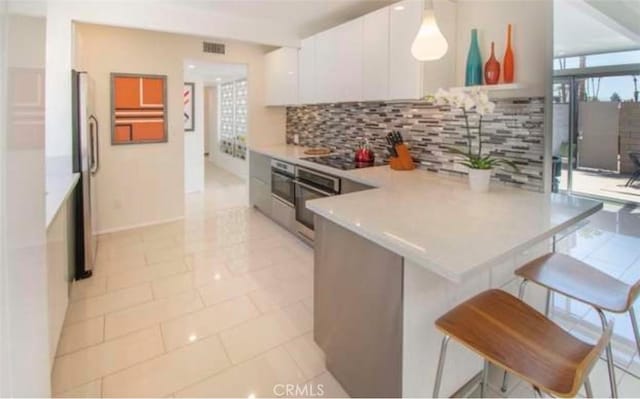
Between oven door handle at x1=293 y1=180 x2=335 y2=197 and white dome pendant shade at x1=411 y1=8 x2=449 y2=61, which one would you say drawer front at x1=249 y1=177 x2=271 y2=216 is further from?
white dome pendant shade at x1=411 y1=8 x2=449 y2=61

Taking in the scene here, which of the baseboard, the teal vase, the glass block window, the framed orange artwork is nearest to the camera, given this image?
the teal vase

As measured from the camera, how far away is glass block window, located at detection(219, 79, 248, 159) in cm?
715

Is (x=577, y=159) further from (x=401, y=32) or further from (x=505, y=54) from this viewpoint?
(x=401, y=32)

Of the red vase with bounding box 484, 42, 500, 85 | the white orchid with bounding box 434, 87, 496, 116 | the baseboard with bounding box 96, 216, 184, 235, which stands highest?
the red vase with bounding box 484, 42, 500, 85

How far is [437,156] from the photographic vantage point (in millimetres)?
2980

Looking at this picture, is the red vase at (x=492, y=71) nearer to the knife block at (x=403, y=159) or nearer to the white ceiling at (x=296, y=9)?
the knife block at (x=403, y=159)

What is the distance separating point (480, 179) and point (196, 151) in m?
5.19

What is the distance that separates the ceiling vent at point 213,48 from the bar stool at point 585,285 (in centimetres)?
436

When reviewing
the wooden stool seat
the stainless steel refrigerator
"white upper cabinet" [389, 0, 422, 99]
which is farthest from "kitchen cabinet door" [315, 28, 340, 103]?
the wooden stool seat

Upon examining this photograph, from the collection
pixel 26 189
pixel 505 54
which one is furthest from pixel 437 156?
pixel 26 189

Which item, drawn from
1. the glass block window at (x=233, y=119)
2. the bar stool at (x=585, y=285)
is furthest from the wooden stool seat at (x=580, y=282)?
the glass block window at (x=233, y=119)

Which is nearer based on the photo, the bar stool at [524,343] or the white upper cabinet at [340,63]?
the bar stool at [524,343]

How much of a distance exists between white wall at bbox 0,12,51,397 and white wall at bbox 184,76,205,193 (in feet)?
17.9

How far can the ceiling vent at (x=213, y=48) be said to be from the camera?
15.1 feet
